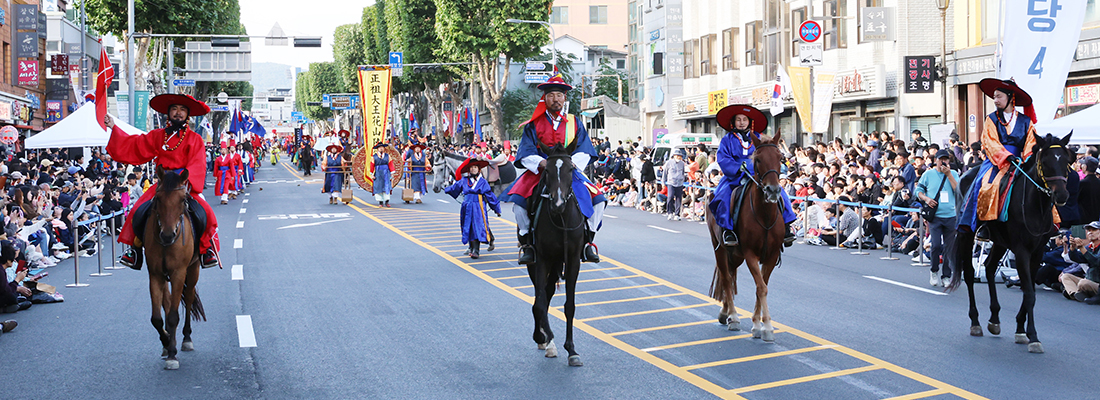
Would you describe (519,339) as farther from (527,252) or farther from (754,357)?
(754,357)

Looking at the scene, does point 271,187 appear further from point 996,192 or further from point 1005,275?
point 996,192

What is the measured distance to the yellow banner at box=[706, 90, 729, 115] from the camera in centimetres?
4034

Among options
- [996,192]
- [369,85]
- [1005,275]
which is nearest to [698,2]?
[369,85]

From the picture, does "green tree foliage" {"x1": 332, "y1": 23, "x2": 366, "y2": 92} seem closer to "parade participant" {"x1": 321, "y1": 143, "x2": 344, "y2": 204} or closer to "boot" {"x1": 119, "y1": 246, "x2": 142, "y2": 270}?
"parade participant" {"x1": 321, "y1": 143, "x2": 344, "y2": 204}

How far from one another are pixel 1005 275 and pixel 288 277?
9.22m

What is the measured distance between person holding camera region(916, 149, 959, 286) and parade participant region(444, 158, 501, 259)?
629 centimetres

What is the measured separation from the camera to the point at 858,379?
7258mm

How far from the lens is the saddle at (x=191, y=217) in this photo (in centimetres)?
823

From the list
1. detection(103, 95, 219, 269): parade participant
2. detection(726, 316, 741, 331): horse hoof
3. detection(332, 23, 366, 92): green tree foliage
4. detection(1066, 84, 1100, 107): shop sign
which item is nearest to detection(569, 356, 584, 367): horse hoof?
detection(726, 316, 741, 331): horse hoof

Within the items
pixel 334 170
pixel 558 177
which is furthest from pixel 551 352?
pixel 334 170

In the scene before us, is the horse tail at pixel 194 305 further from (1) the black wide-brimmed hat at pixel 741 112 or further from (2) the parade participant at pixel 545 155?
(1) the black wide-brimmed hat at pixel 741 112

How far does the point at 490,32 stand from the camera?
4706 cm

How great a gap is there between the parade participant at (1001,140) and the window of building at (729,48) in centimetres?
3192

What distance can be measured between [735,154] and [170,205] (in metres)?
4.93
